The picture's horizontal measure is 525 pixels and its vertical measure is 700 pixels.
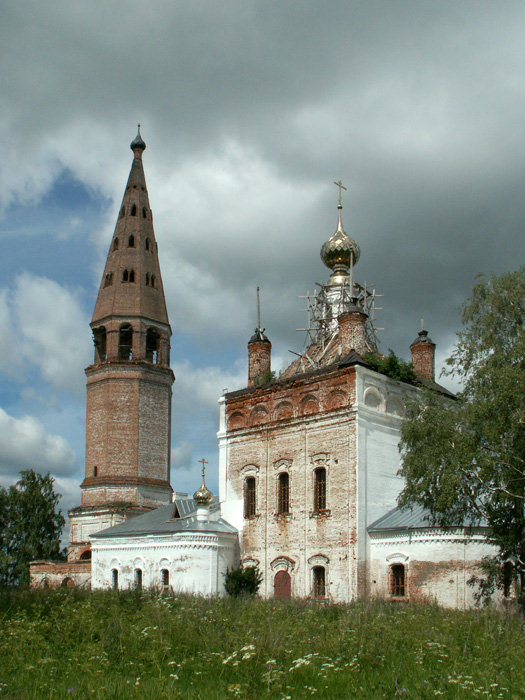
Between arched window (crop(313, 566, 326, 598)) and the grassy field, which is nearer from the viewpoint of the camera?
the grassy field

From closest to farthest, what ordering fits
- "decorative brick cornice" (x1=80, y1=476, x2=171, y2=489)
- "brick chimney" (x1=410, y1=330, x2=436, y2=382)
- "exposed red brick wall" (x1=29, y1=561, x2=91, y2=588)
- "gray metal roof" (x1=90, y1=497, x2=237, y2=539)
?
"gray metal roof" (x1=90, y1=497, x2=237, y2=539) → "brick chimney" (x1=410, y1=330, x2=436, y2=382) → "exposed red brick wall" (x1=29, y1=561, x2=91, y2=588) → "decorative brick cornice" (x1=80, y1=476, x2=171, y2=489)

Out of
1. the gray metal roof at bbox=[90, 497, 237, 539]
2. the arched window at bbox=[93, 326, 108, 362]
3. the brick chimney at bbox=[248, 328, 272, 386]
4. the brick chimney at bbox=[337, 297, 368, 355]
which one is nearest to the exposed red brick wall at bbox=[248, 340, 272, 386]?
the brick chimney at bbox=[248, 328, 272, 386]

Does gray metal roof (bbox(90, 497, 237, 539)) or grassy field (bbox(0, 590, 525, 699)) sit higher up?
gray metal roof (bbox(90, 497, 237, 539))

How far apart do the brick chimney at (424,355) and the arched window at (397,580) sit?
7.76 m

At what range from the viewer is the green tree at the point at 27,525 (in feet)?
111

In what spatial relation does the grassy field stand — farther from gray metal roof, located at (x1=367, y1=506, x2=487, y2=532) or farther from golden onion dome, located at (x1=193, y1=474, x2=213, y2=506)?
golden onion dome, located at (x1=193, y1=474, x2=213, y2=506)

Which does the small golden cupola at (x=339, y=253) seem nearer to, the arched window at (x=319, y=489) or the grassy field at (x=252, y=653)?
the arched window at (x=319, y=489)

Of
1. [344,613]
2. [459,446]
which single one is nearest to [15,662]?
[344,613]

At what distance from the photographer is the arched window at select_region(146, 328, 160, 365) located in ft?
116

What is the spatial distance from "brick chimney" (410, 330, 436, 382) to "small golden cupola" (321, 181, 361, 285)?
4914 millimetres

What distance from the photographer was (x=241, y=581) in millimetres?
21203

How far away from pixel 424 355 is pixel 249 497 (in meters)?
7.76

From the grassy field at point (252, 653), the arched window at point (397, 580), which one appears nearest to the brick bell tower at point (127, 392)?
the arched window at point (397, 580)

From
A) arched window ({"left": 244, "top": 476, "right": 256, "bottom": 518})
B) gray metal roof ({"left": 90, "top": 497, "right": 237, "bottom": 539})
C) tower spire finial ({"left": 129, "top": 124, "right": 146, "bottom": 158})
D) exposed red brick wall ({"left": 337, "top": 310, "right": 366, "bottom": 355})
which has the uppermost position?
tower spire finial ({"left": 129, "top": 124, "right": 146, "bottom": 158})
